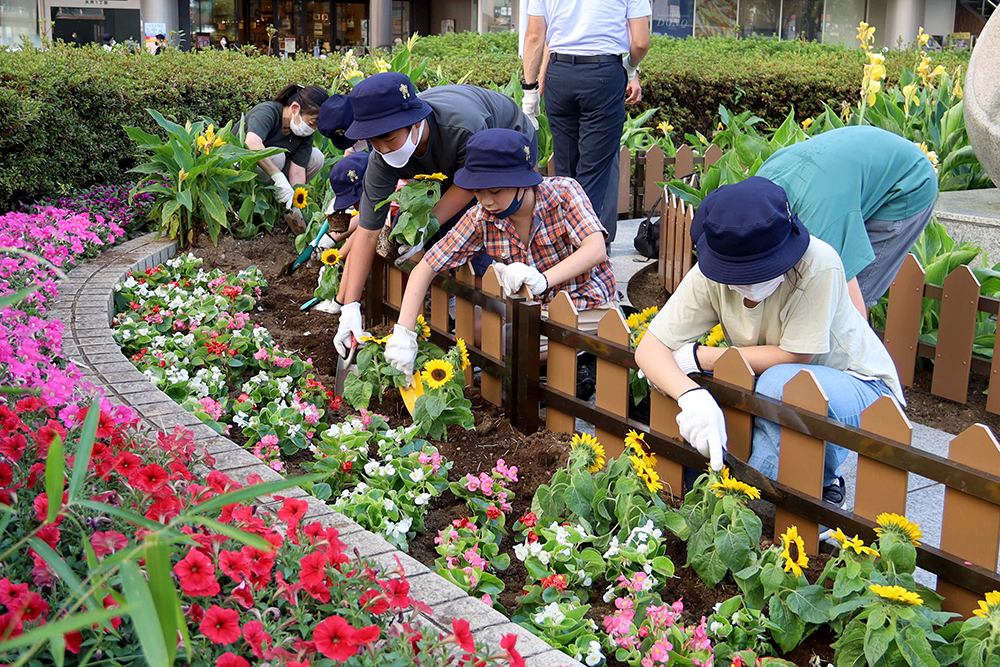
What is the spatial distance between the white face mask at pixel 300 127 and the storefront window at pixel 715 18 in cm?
1871

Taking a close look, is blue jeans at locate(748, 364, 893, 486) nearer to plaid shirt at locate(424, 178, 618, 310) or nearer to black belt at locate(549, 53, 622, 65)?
plaid shirt at locate(424, 178, 618, 310)

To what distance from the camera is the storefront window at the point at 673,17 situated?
21688 millimetres

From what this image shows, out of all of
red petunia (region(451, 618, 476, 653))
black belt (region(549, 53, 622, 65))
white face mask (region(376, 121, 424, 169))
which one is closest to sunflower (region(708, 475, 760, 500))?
red petunia (region(451, 618, 476, 653))

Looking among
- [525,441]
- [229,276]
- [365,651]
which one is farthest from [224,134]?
[365,651]

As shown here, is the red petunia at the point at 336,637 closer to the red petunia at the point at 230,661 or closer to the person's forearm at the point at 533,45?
the red petunia at the point at 230,661

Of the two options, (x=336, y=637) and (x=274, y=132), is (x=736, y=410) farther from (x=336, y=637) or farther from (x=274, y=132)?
(x=274, y=132)

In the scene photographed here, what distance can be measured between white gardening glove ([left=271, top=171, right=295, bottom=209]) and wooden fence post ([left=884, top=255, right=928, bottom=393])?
3.12 metres

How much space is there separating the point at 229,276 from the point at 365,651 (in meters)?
3.32

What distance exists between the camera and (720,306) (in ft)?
8.43

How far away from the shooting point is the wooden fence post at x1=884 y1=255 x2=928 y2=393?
12.3ft

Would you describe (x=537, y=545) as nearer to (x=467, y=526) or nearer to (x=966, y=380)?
(x=467, y=526)

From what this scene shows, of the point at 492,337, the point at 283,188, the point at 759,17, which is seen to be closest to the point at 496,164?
the point at 492,337

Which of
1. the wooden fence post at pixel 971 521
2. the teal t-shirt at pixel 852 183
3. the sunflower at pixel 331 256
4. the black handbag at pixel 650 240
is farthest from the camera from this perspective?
the black handbag at pixel 650 240

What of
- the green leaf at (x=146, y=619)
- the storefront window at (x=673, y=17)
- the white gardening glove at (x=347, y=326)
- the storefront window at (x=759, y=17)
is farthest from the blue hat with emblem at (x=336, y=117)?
the storefront window at (x=759, y=17)
